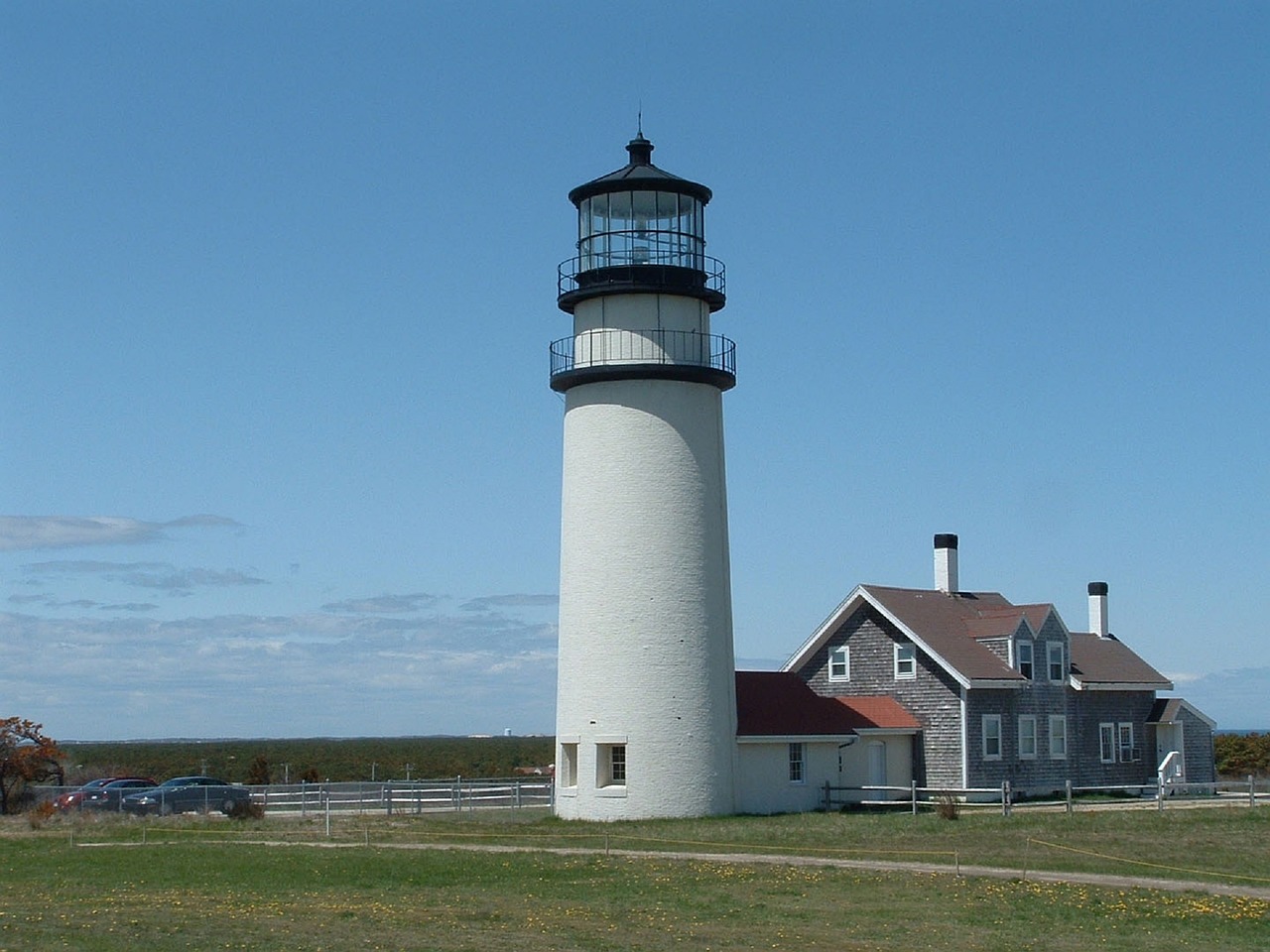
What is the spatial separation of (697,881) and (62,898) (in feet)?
28.6

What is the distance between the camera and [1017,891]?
22578 mm

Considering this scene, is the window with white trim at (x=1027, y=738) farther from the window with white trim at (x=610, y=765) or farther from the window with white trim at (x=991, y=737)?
the window with white trim at (x=610, y=765)

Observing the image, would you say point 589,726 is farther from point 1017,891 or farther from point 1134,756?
point 1134,756

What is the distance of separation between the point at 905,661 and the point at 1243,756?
1099 inches

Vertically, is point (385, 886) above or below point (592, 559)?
below

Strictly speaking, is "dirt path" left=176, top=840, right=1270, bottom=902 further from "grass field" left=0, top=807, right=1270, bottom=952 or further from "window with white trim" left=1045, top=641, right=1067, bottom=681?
"window with white trim" left=1045, top=641, right=1067, bottom=681

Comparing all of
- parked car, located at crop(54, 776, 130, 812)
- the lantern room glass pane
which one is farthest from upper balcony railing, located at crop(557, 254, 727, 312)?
parked car, located at crop(54, 776, 130, 812)

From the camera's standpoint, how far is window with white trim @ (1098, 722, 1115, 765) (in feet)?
155

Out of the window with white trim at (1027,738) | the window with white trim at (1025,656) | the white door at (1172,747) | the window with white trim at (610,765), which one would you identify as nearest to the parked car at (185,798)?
the window with white trim at (610,765)

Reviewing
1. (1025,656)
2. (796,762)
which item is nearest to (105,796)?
(796,762)

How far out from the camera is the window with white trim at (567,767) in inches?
1476

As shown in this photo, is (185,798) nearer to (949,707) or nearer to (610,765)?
(610,765)

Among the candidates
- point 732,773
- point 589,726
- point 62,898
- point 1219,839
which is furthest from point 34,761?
point 1219,839

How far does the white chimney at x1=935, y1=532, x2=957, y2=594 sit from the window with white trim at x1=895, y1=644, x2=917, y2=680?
14.9ft
